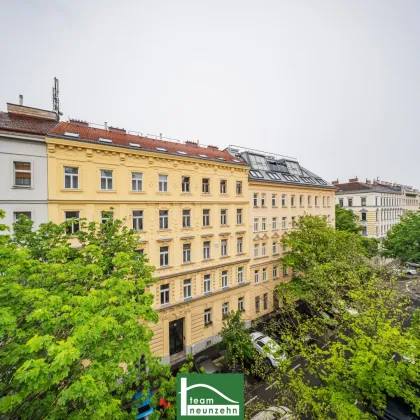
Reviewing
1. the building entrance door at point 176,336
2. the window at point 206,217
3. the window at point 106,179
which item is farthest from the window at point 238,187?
the building entrance door at point 176,336

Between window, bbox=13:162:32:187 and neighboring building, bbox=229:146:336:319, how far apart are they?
18.2 metres

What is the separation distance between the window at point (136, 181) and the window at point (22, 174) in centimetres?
625

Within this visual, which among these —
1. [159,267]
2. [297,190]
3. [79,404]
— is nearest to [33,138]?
[159,267]

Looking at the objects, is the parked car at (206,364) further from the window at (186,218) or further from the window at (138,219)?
the window at (138,219)

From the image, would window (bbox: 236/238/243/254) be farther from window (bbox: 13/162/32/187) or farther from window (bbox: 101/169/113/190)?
window (bbox: 13/162/32/187)

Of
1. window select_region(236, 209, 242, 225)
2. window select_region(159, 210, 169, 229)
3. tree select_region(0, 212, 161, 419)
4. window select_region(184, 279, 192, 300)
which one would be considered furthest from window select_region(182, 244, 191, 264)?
tree select_region(0, 212, 161, 419)

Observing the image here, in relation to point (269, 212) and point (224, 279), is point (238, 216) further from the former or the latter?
point (224, 279)

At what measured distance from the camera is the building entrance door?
1888 centimetres

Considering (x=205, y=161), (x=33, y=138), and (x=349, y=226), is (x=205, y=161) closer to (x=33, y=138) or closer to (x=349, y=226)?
(x=33, y=138)

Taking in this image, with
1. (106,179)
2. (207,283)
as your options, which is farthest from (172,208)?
(207,283)

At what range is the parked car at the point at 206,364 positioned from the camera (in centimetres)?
1641

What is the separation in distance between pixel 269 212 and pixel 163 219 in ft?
41.3

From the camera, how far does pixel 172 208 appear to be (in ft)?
62.6

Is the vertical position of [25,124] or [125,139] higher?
[25,124]
